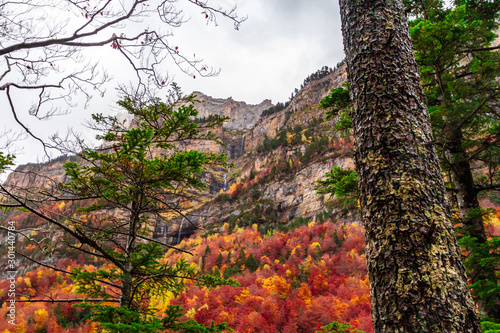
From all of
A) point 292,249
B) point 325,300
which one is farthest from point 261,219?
point 325,300

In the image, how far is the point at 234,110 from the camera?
143125 millimetres

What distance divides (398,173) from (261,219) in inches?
2339

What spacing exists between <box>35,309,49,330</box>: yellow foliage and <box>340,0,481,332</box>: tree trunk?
143ft

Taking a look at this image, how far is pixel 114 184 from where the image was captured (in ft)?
13.9

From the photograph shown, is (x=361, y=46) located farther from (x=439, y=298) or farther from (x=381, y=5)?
(x=439, y=298)

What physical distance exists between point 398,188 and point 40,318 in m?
44.2

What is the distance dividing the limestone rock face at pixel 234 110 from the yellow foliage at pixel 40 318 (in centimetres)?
11098

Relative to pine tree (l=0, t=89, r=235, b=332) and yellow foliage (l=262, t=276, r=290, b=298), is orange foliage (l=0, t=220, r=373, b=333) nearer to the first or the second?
yellow foliage (l=262, t=276, r=290, b=298)

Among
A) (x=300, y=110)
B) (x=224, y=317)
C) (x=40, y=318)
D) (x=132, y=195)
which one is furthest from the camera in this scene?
(x=300, y=110)

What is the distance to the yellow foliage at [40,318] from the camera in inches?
1213

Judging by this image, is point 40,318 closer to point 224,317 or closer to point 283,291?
point 224,317

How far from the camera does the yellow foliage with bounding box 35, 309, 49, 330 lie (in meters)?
30.8

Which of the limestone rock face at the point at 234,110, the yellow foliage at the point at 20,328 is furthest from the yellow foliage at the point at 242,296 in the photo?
the limestone rock face at the point at 234,110

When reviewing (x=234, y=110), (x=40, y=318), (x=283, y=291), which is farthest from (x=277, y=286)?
(x=234, y=110)
